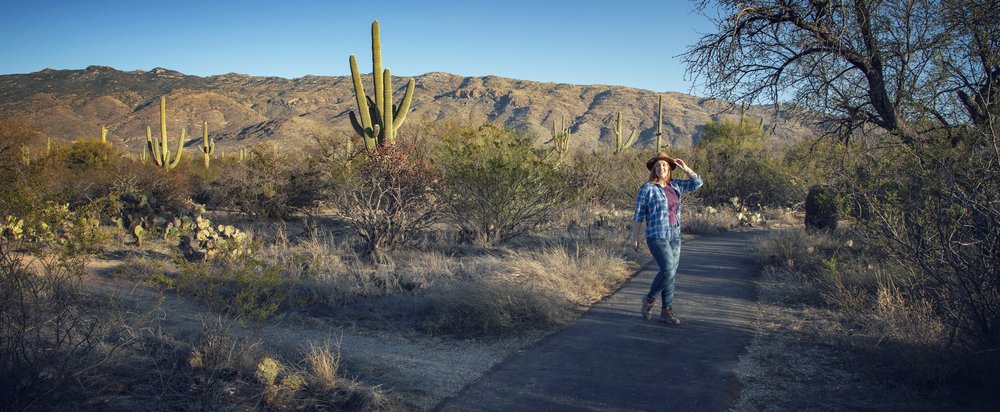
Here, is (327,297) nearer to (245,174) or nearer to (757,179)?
(245,174)

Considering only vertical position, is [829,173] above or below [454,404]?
above

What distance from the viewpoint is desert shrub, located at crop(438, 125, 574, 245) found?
12023mm

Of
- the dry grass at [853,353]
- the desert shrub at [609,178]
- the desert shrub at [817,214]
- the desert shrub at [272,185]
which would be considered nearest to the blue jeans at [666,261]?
the dry grass at [853,353]

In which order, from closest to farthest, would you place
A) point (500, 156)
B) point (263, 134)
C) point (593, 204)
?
1. point (500, 156)
2. point (593, 204)
3. point (263, 134)

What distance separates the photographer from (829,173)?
6863 millimetres

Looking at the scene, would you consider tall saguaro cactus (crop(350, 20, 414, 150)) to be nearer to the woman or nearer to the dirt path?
the dirt path

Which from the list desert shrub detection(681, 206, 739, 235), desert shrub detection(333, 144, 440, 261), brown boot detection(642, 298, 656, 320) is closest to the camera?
brown boot detection(642, 298, 656, 320)

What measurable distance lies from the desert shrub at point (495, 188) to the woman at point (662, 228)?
589 cm

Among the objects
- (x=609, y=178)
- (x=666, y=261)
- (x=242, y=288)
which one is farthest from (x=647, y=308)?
(x=609, y=178)

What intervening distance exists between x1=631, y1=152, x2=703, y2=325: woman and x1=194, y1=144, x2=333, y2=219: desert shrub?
11578mm

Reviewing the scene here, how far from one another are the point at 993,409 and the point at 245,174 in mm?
16601

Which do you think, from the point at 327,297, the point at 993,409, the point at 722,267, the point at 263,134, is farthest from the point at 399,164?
the point at 263,134

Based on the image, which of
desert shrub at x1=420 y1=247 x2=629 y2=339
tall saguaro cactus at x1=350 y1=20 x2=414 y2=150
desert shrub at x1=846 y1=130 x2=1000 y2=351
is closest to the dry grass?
desert shrub at x1=846 y1=130 x2=1000 y2=351

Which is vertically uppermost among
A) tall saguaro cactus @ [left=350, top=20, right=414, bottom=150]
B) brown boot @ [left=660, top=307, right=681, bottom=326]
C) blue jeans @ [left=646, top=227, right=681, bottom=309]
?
tall saguaro cactus @ [left=350, top=20, right=414, bottom=150]
